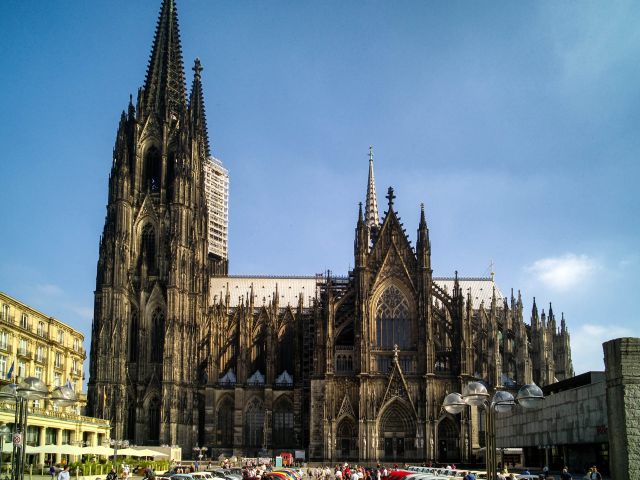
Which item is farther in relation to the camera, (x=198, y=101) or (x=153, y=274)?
(x=198, y=101)

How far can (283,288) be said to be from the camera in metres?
102

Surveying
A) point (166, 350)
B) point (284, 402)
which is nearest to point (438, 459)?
point (284, 402)

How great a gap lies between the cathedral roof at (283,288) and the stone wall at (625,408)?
7500 centimetres

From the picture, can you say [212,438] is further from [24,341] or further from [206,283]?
[24,341]

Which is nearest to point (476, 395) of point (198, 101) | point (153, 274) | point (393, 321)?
point (393, 321)

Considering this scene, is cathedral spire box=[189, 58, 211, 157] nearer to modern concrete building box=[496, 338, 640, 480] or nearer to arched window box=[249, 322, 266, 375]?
arched window box=[249, 322, 266, 375]

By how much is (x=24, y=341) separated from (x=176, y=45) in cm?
4262

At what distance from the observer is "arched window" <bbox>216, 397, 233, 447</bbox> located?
8938 centimetres

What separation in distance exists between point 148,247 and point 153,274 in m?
3.31

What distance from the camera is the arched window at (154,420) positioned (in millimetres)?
82375

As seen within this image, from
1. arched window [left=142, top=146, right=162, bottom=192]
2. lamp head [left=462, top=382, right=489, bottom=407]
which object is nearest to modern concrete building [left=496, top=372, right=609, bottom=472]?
lamp head [left=462, top=382, right=489, bottom=407]

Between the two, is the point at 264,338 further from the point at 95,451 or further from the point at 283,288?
the point at 95,451

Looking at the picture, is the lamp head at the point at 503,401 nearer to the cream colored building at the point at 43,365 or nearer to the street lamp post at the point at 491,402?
the street lamp post at the point at 491,402

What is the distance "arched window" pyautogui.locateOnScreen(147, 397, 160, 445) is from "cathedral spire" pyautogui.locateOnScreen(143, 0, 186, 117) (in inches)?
1258
